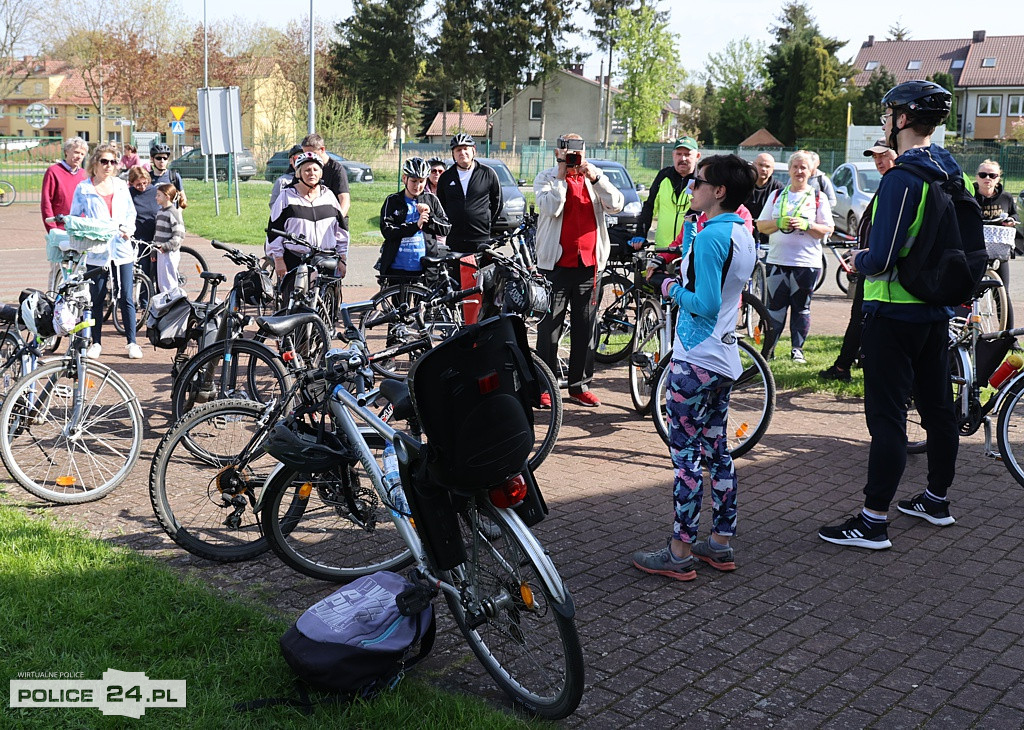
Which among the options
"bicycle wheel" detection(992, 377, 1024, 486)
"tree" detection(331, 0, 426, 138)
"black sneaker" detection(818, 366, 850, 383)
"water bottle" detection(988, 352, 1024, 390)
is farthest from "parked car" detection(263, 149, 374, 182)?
"bicycle wheel" detection(992, 377, 1024, 486)

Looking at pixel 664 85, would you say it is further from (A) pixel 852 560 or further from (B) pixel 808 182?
(A) pixel 852 560

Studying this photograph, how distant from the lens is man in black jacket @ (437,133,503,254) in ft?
32.3

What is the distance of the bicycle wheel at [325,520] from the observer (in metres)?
4.61

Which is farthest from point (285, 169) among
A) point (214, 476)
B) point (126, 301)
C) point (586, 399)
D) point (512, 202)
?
point (214, 476)

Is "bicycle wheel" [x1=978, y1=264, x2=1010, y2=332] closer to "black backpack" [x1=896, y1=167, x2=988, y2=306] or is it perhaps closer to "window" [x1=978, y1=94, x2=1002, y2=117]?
"black backpack" [x1=896, y1=167, x2=988, y2=306]

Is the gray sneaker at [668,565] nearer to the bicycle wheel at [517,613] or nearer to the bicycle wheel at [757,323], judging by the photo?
the bicycle wheel at [517,613]

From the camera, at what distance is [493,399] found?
3518 mm

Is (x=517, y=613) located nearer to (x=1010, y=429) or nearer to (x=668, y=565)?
(x=668, y=565)

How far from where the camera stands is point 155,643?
4.04m

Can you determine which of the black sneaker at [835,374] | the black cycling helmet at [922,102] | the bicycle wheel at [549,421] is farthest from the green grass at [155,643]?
the black sneaker at [835,374]

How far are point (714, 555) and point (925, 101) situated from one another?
2370 mm

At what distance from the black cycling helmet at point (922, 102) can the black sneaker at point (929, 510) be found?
6.70ft

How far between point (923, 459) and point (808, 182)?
12.3 ft

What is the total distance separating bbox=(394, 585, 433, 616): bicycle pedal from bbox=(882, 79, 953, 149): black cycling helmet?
3164 mm
